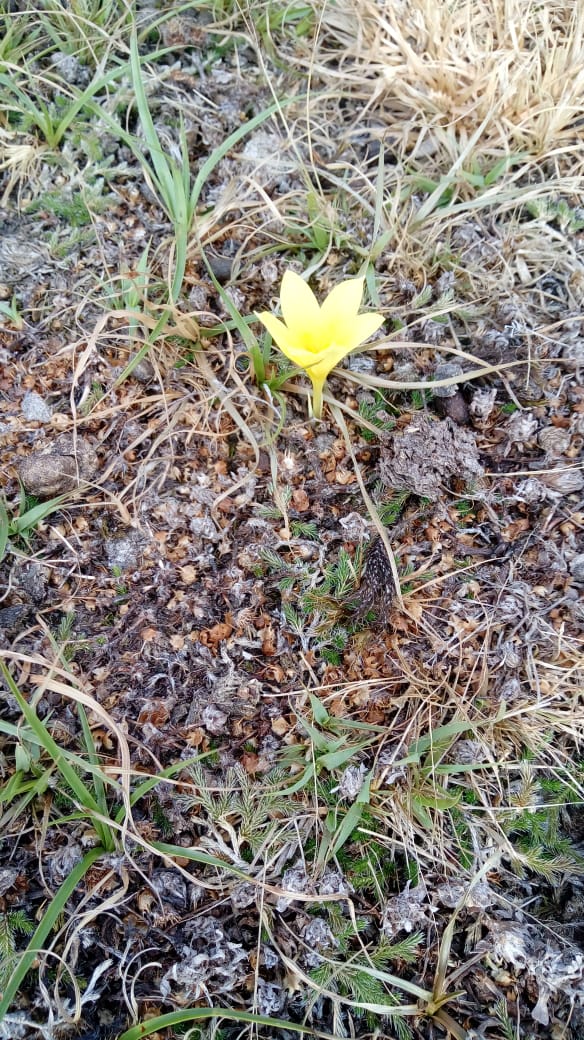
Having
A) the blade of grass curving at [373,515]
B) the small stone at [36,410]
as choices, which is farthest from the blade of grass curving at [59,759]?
the blade of grass curving at [373,515]

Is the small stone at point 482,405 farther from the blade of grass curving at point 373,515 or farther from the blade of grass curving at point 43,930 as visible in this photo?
the blade of grass curving at point 43,930

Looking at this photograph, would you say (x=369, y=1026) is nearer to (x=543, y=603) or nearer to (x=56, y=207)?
(x=543, y=603)

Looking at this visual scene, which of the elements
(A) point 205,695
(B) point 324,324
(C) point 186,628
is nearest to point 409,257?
(B) point 324,324

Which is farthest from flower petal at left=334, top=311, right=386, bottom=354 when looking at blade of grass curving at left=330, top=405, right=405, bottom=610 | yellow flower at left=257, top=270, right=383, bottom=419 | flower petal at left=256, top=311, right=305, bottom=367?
blade of grass curving at left=330, top=405, right=405, bottom=610

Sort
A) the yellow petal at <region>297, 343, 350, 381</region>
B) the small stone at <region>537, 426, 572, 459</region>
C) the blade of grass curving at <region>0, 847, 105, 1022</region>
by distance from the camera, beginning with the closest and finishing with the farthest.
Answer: the blade of grass curving at <region>0, 847, 105, 1022</region> < the yellow petal at <region>297, 343, 350, 381</region> < the small stone at <region>537, 426, 572, 459</region>

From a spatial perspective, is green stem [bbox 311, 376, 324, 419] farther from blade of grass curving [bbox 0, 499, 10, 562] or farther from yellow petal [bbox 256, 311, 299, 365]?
blade of grass curving [bbox 0, 499, 10, 562]

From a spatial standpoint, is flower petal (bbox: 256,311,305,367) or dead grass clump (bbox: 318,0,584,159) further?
dead grass clump (bbox: 318,0,584,159)
